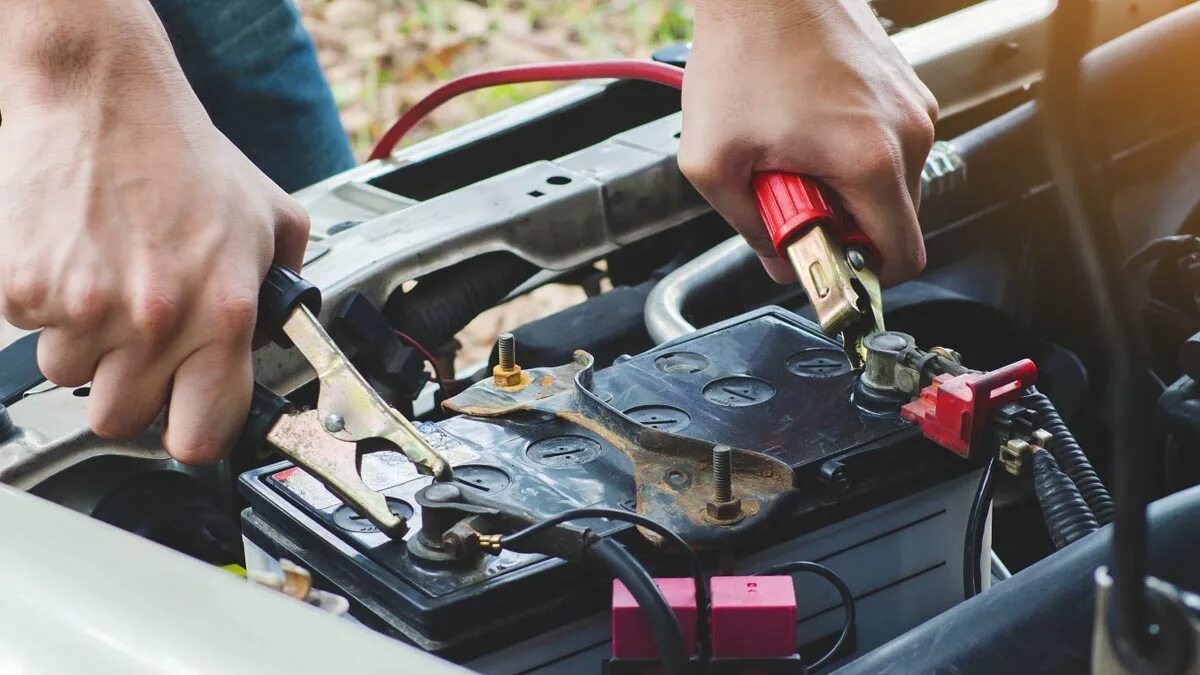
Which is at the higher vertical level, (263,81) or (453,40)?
(263,81)

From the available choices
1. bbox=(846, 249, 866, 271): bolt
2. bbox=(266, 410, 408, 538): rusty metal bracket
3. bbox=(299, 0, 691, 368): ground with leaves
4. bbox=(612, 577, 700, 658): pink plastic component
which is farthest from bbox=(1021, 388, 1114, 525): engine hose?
bbox=(299, 0, 691, 368): ground with leaves

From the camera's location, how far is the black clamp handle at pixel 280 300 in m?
0.80

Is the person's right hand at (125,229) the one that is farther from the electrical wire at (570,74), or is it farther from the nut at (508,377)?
the electrical wire at (570,74)

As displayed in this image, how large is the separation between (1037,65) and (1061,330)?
1.01 feet

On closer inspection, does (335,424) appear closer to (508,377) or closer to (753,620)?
(508,377)

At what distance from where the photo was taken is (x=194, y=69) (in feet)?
5.19

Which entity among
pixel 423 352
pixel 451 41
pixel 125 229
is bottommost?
pixel 451 41

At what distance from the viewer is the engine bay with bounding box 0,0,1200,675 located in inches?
26.7

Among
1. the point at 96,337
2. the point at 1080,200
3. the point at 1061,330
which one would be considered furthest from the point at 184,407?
the point at 1061,330

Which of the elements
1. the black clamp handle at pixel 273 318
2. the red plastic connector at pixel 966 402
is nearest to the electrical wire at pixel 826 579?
the red plastic connector at pixel 966 402

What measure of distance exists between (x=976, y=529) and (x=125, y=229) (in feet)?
1.84

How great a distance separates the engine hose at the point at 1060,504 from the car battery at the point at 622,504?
0.15 ft

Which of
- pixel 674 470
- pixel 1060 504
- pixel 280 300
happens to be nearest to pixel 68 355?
pixel 280 300

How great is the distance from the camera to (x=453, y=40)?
3.97 metres
